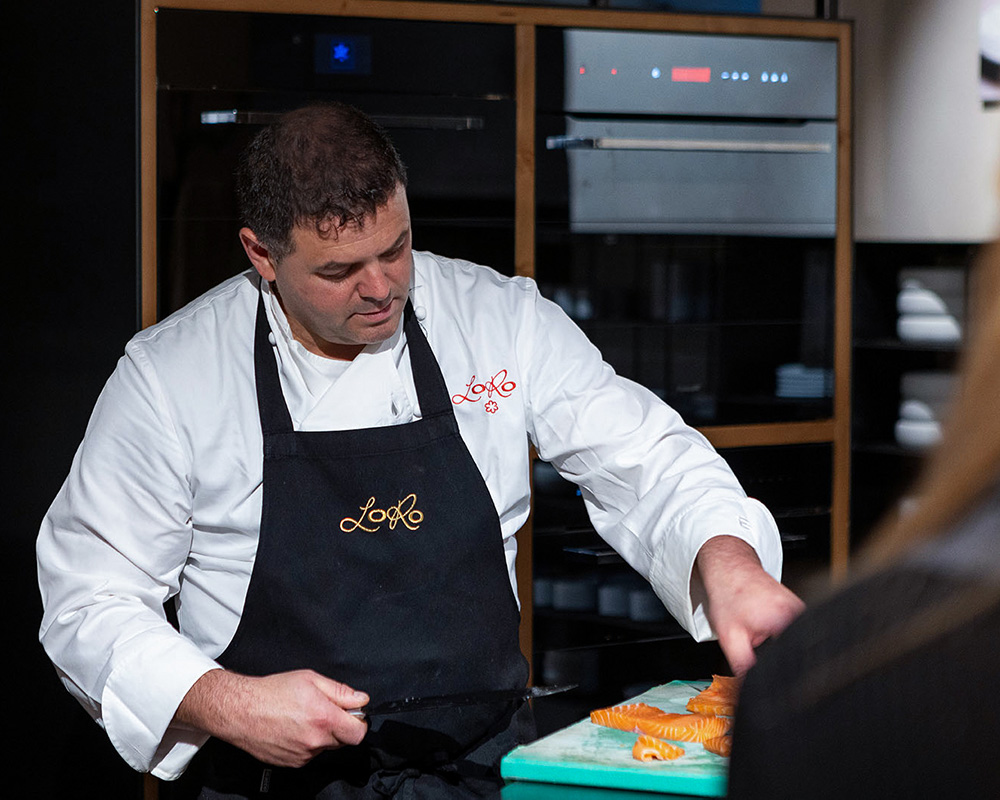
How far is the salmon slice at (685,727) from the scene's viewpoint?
50.7 inches

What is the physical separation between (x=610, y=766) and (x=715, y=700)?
0.71 feet

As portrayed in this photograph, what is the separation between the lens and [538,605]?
2.64 meters

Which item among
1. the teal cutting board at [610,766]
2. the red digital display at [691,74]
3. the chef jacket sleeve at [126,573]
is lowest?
the teal cutting board at [610,766]

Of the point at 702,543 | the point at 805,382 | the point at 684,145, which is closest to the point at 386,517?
the point at 702,543

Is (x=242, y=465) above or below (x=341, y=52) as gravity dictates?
below

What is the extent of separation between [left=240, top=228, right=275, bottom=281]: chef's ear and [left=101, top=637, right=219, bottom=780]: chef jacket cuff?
1.70 feet

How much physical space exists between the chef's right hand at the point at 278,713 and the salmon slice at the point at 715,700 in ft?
1.24

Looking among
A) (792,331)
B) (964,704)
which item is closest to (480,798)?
(964,704)

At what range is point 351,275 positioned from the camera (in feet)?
5.16

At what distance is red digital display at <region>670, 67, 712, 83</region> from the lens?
2.69m

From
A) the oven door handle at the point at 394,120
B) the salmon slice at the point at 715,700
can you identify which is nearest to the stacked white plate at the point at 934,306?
the oven door handle at the point at 394,120

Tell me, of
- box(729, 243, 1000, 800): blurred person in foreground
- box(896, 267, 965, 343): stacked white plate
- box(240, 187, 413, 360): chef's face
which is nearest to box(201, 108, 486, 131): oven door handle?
box(240, 187, 413, 360): chef's face

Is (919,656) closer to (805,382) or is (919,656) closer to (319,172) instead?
(319,172)

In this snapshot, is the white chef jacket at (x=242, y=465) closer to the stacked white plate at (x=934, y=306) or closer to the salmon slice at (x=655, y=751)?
the salmon slice at (x=655, y=751)
